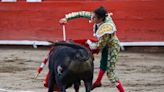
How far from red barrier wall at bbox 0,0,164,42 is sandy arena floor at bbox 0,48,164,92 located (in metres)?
0.40

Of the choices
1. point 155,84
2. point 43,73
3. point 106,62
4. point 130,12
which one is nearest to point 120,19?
point 130,12

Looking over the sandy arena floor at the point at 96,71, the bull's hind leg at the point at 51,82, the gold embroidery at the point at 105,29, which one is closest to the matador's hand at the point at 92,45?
the gold embroidery at the point at 105,29

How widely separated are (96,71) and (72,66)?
158 inches

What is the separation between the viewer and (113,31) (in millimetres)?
6141

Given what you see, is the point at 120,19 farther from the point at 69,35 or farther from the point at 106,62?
the point at 106,62

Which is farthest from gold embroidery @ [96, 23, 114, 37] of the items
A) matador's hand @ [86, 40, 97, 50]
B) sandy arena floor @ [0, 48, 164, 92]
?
sandy arena floor @ [0, 48, 164, 92]

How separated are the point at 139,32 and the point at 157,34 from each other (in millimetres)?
392

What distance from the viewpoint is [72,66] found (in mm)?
5418

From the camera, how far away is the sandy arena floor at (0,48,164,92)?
7.70 metres

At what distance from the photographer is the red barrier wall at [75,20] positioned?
11891mm

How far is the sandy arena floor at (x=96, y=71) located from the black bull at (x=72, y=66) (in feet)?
5.88

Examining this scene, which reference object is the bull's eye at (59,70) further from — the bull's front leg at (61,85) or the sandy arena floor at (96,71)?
the sandy arena floor at (96,71)

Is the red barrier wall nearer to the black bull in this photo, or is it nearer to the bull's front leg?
the black bull

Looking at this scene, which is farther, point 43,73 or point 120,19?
point 120,19
